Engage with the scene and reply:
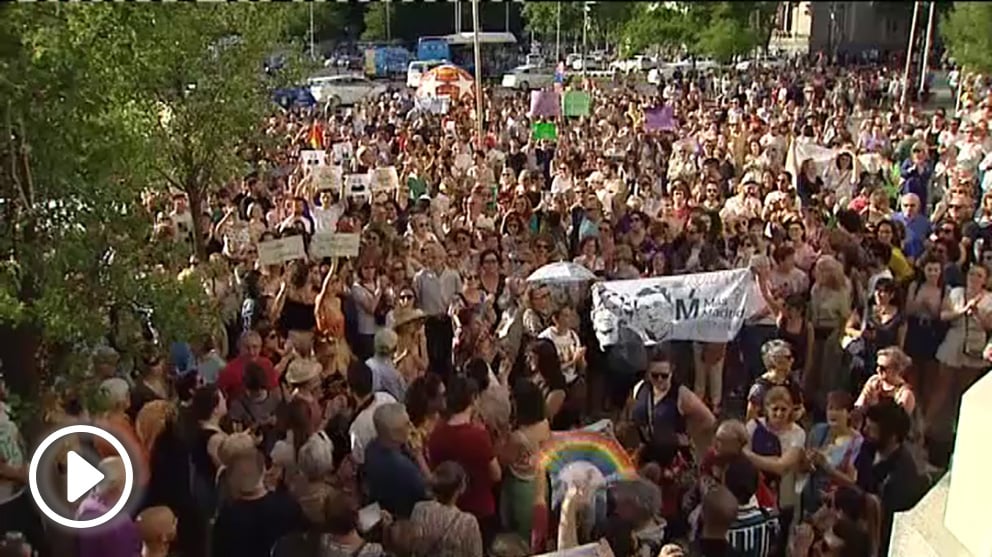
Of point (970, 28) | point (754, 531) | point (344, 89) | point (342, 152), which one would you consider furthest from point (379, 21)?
point (344, 89)

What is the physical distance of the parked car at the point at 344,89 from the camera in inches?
664

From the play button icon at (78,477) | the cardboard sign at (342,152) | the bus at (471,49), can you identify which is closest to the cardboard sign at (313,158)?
the cardboard sign at (342,152)

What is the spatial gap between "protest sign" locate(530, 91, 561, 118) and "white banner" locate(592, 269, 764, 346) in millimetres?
8415

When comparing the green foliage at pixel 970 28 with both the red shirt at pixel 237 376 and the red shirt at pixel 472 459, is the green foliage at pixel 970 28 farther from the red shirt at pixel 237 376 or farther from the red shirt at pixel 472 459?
the red shirt at pixel 237 376

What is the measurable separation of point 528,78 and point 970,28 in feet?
38.8

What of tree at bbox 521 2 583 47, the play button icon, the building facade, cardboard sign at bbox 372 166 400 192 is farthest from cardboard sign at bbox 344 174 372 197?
the building facade

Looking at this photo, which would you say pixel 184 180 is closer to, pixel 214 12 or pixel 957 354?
pixel 214 12

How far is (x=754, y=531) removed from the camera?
4719 mm

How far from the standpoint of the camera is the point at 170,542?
4.86m

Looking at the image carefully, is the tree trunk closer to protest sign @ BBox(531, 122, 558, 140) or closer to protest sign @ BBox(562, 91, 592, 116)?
protest sign @ BBox(531, 122, 558, 140)

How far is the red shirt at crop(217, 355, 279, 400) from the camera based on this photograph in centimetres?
572

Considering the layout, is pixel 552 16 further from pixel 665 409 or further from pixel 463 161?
pixel 463 161

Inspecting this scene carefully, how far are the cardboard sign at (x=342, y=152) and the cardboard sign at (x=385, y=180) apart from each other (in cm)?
146

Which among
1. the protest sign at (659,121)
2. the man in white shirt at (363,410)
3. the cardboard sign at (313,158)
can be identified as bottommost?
the protest sign at (659,121)
